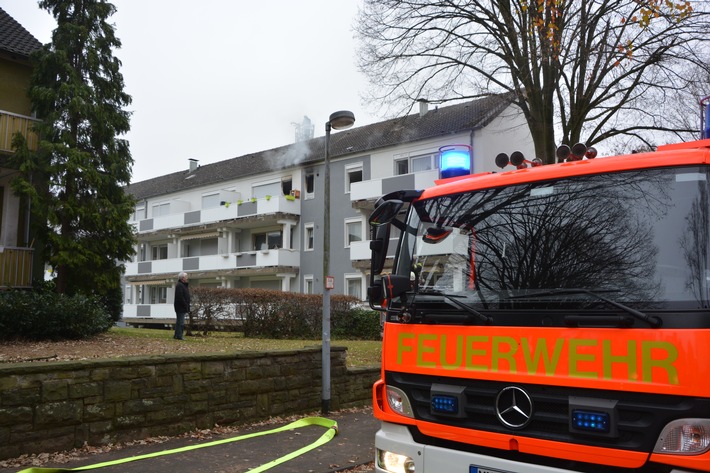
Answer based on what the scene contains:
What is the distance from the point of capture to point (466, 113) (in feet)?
97.0

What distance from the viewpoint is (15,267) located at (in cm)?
1505

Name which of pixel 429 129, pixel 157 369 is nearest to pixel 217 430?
pixel 157 369

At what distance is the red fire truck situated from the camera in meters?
3.15

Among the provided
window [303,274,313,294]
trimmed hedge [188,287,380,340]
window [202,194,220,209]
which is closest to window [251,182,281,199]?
window [202,194,220,209]

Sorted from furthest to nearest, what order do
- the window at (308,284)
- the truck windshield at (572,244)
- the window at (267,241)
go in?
the window at (267,241) < the window at (308,284) < the truck windshield at (572,244)

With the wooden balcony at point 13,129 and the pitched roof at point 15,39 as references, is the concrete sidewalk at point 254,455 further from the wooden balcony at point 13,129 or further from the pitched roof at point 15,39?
the pitched roof at point 15,39

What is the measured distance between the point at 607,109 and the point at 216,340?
11.6 meters

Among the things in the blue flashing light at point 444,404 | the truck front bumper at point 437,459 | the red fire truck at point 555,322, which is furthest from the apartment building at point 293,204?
the blue flashing light at point 444,404

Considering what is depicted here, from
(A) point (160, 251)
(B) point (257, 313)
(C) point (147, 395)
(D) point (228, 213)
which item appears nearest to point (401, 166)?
(D) point (228, 213)

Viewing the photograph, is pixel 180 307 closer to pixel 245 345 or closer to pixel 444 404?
pixel 245 345

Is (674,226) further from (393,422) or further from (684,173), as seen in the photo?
(393,422)

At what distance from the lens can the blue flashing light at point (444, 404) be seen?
3.84 meters

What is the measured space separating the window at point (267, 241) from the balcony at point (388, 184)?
7747 mm

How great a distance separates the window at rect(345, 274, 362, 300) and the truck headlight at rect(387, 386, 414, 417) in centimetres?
2693
